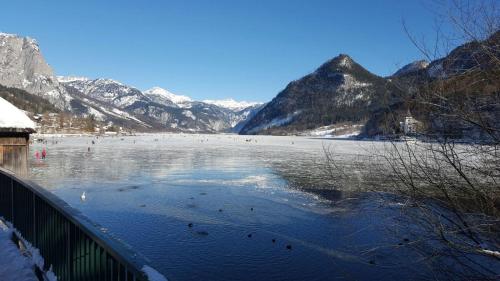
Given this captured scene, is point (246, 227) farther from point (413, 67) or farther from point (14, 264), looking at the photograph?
point (413, 67)

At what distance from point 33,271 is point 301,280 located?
836cm

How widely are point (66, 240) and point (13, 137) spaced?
10.5 meters

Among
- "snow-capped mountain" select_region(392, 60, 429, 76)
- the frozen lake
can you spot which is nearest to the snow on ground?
the frozen lake

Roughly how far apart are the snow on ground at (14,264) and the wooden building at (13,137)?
649 centimetres

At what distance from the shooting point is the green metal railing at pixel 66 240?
4254mm

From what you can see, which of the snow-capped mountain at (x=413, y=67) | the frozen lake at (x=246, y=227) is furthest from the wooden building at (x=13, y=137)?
the snow-capped mountain at (x=413, y=67)

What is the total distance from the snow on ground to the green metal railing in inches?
12.3

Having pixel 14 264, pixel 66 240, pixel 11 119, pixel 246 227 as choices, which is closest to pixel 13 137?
pixel 11 119

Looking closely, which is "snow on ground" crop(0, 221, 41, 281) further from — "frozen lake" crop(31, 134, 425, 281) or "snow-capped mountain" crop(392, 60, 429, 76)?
"snow-capped mountain" crop(392, 60, 429, 76)

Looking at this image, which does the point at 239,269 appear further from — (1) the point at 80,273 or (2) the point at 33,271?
(1) the point at 80,273

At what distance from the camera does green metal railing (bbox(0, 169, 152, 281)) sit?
4.25 meters

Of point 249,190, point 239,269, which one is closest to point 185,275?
point 239,269

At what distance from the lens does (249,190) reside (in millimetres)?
29578

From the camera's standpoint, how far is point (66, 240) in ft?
20.3
